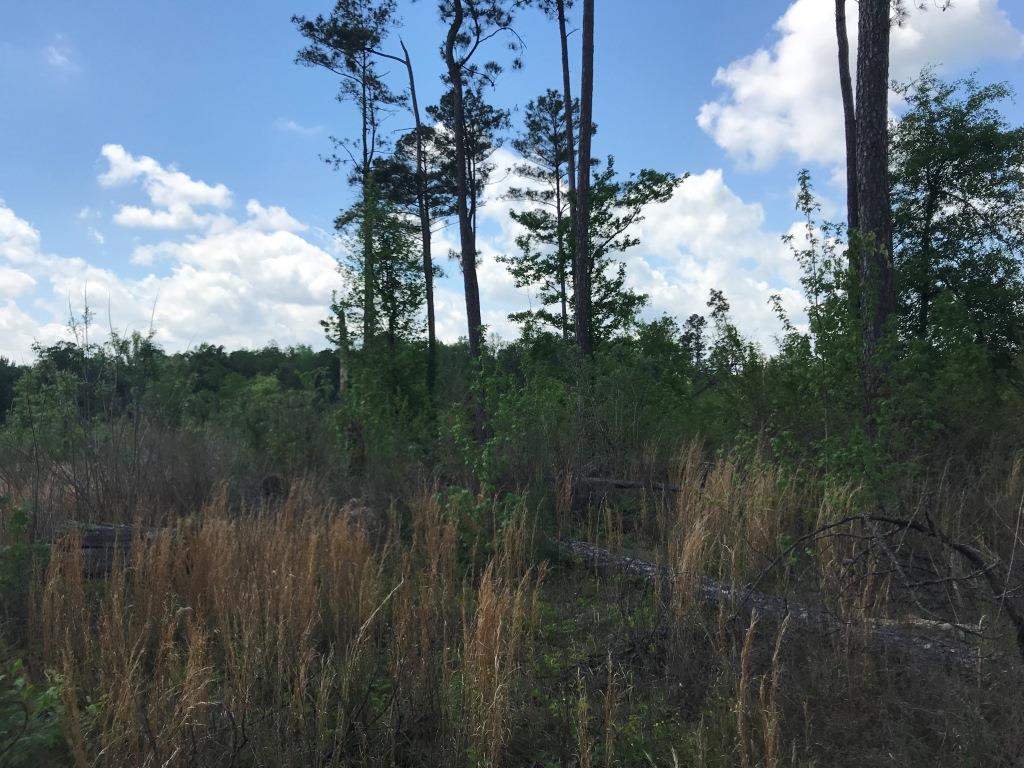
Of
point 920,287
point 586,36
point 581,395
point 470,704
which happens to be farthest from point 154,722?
point 920,287

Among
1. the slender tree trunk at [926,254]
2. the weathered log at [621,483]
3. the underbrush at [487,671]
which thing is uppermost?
the slender tree trunk at [926,254]

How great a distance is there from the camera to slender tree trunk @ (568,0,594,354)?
14.6m

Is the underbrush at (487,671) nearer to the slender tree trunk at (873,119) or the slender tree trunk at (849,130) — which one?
the slender tree trunk at (873,119)

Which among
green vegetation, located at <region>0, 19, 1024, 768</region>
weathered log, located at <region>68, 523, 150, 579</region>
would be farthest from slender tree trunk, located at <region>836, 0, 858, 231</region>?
weathered log, located at <region>68, 523, 150, 579</region>

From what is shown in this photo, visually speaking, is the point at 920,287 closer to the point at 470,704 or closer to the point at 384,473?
the point at 384,473

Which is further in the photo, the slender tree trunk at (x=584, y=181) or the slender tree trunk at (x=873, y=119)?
the slender tree trunk at (x=584, y=181)

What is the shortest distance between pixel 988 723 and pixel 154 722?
11.1ft

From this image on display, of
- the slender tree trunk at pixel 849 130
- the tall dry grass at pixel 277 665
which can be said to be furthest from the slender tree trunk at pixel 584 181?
the tall dry grass at pixel 277 665

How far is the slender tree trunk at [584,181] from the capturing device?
1459 centimetres

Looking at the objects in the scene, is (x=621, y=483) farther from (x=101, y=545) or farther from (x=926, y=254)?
(x=926, y=254)

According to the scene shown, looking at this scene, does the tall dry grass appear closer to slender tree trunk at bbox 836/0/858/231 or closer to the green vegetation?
the green vegetation

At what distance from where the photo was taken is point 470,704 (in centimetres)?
304

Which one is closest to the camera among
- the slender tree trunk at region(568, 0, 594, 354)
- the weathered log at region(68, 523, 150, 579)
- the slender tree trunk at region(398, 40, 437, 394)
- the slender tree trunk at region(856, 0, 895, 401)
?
the weathered log at region(68, 523, 150, 579)

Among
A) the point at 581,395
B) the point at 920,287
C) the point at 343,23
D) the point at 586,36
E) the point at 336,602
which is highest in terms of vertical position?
the point at 343,23
